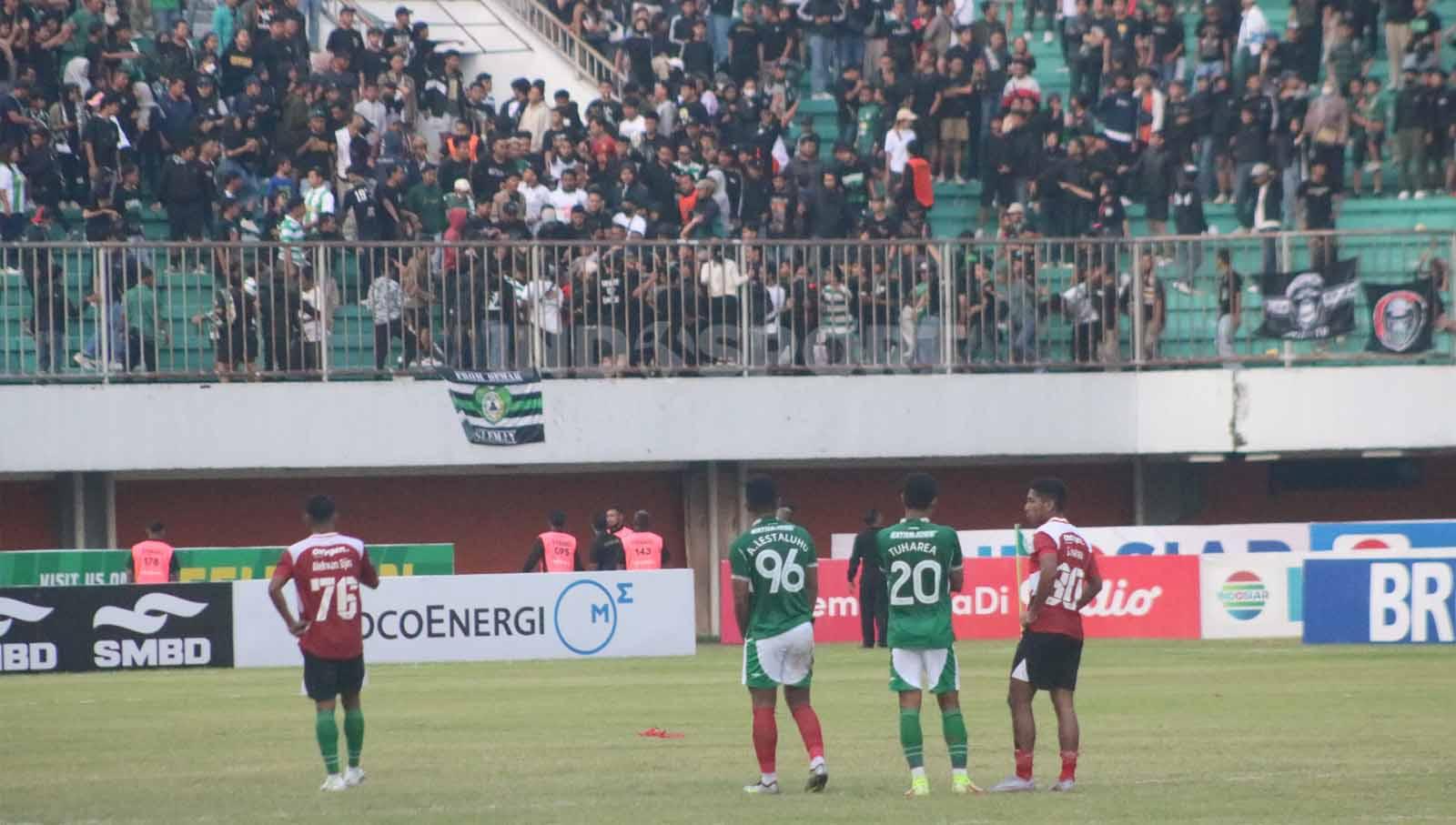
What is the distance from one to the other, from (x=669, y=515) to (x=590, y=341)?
397 centimetres

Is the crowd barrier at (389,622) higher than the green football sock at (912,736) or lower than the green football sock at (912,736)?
lower

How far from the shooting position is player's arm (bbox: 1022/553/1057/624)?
12680mm

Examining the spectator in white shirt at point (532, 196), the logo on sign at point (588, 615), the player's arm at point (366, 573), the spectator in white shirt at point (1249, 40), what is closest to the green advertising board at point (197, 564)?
the logo on sign at point (588, 615)

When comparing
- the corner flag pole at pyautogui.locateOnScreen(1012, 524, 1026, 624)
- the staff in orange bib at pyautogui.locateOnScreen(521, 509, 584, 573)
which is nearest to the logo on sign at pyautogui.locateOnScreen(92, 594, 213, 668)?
the staff in orange bib at pyautogui.locateOnScreen(521, 509, 584, 573)

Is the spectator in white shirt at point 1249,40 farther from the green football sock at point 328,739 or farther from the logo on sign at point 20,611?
the green football sock at point 328,739

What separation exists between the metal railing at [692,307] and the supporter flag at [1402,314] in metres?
0.03

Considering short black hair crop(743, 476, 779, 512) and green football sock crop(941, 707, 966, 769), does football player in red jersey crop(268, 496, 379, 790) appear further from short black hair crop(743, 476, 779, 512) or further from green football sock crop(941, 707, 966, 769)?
green football sock crop(941, 707, 966, 769)

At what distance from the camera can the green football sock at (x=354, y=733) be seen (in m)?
13.6

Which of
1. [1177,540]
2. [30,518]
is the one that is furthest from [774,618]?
[30,518]

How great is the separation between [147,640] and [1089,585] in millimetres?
15192

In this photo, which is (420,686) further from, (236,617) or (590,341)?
(590,341)

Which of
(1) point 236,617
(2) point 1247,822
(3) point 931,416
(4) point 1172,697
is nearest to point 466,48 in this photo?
(3) point 931,416

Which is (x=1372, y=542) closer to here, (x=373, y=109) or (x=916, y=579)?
(x=373, y=109)

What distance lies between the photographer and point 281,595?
13328 mm
